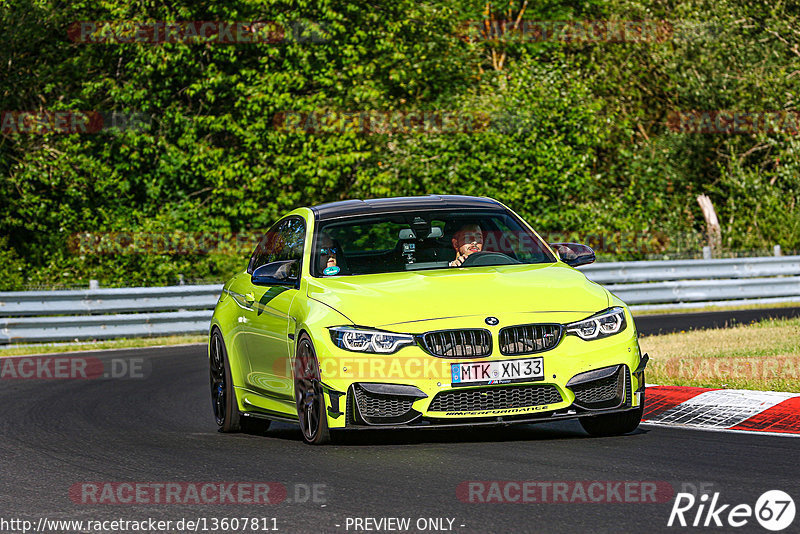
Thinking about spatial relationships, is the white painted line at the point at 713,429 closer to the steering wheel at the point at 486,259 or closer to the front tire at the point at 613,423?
the front tire at the point at 613,423

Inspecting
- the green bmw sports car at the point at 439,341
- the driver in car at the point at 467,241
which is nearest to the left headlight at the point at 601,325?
the green bmw sports car at the point at 439,341

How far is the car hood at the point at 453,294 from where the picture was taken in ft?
27.4

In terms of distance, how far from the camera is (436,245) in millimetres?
9766

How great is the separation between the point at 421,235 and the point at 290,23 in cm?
2305

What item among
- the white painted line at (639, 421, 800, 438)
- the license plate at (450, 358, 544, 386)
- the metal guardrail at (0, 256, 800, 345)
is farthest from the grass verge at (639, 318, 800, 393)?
the metal guardrail at (0, 256, 800, 345)

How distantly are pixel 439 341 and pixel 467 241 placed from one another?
1781 mm

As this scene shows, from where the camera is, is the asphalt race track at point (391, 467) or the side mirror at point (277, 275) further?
the side mirror at point (277, 275)

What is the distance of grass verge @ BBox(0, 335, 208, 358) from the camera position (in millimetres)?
22050

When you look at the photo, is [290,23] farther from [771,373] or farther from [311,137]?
[771,373]

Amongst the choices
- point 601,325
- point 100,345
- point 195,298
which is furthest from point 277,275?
point 195,298

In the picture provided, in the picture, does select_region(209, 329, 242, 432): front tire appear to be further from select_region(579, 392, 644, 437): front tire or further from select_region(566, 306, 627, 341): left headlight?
select_region(566, 306, 627, 341): left headlight

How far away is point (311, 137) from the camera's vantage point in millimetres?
31062

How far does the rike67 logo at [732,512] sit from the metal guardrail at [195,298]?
58.7 ft

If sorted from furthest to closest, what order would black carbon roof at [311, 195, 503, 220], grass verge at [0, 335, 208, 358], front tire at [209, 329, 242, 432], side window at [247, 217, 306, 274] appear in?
grass verge at [0, 335, 208, 358], front tire at [209, 329, 242, 432], side window at [247, 217, 306, 274], black carbon roof at [311, 195, 503, 220]
